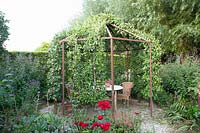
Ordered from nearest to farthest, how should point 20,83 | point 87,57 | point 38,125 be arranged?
point 38,125
point 20,83
point 87,57

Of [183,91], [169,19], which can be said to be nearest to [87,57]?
[183,91]

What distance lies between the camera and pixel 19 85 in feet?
18.9

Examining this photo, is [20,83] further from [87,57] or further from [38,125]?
[38,125]

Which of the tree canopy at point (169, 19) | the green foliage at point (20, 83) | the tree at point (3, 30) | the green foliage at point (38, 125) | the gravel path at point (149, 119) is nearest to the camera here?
the green foliage at point (38, 125)

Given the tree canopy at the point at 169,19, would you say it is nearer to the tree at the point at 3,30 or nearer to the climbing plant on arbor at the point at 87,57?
the climbing plant on arbor at the point at 87,57

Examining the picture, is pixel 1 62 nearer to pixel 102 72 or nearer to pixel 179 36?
pixel 102 72

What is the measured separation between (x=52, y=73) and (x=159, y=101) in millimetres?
3170

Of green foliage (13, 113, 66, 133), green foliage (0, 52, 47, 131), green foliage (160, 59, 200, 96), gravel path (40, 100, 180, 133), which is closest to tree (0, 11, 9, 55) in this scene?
green foliage (0, 52, 47, 131)

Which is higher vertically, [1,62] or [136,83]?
[1,62]

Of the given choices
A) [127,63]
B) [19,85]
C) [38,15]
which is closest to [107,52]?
[127,63]

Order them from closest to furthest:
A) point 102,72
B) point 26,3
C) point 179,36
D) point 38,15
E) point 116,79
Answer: point 102,72 < point 116,79 < point 179,36 < point 26,3 < point 38,15

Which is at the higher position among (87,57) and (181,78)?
(87,57)

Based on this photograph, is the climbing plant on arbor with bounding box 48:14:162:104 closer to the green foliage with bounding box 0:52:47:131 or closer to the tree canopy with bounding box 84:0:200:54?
the green foliage with bounding box 0:52:47:131

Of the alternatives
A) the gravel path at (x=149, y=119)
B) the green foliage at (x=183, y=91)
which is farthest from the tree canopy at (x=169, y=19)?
the gravel path at (x=149, y=119)
